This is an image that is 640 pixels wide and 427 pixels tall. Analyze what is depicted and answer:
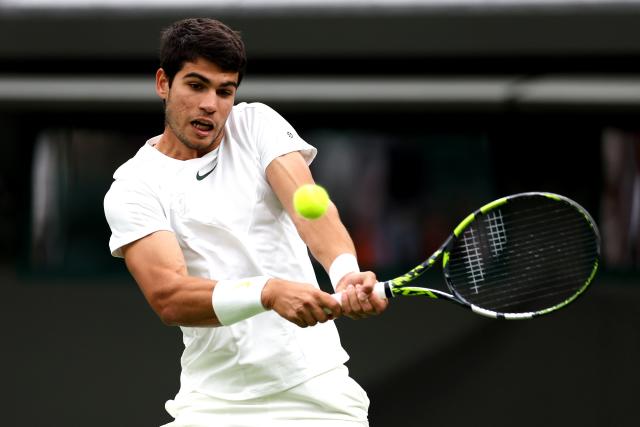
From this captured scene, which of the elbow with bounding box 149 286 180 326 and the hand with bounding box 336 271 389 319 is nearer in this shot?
the hand with bounding box 336 271 389 319

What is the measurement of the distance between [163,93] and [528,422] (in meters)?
4.01

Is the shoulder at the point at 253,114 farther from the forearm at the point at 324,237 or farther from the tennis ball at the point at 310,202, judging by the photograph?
the tennis ball at the point at 310,202

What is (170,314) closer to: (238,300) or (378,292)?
(238,300)

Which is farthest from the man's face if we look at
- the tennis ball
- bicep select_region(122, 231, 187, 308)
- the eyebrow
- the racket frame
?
the racket frame

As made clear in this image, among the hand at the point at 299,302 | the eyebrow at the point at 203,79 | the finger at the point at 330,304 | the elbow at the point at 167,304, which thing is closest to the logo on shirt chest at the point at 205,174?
the eyebrow at the point at 203,79

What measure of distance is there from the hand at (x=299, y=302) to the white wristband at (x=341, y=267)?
6.5 inches

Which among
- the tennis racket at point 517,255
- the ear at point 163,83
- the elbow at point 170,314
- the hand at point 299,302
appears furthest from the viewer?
the tennis racket at point 517,255

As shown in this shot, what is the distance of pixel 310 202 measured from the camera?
10.9ft

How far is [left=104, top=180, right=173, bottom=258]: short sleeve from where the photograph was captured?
359 cm

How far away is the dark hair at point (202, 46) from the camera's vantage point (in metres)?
3.67

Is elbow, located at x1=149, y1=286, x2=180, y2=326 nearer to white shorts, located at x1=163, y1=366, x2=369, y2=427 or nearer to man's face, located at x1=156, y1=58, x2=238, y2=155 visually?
white shorts, located at x1=163, y1=366, x2=369, y2=427

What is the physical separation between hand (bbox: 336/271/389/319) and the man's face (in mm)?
656

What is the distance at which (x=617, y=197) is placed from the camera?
776 centimetres

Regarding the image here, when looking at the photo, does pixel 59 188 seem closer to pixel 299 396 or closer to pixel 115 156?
pixel 115 156
